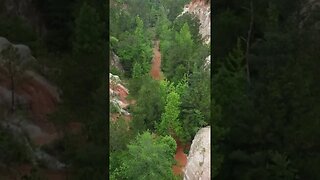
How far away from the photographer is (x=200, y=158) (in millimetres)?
4051

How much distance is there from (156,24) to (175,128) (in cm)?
77

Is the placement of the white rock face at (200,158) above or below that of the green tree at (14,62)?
below

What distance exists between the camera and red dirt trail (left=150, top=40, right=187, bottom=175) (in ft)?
13.3

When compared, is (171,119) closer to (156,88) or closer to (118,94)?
Answer: (156,88)

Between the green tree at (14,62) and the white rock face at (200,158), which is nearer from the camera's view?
the green tree at (14,62)

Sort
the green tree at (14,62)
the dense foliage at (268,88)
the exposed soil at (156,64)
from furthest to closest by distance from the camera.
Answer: the exposed soil at (156,64), the dense foliage at (268,88), the green tree at (14,62)

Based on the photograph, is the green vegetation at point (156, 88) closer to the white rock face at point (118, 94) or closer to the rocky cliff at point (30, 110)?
the white rock face at point (118, 94)

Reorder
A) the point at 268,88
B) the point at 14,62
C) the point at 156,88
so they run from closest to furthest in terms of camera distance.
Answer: the point at 14,62
the point at 268,88
the point at 156,88


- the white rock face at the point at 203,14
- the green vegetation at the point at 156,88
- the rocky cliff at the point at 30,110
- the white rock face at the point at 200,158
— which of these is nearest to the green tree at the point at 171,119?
the green vegetation at the point at 156,88

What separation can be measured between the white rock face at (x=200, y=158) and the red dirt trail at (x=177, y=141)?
47mm

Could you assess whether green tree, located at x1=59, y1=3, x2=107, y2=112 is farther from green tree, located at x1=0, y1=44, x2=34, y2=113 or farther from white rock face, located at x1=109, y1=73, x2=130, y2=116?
green tree, located at x1=0, y1=44, x2=34, y2=113

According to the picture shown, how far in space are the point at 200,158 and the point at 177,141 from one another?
20cm

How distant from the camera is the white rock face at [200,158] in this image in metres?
4.03

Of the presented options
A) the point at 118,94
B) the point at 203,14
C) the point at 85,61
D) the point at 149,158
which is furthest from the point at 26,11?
the point at 149,158
